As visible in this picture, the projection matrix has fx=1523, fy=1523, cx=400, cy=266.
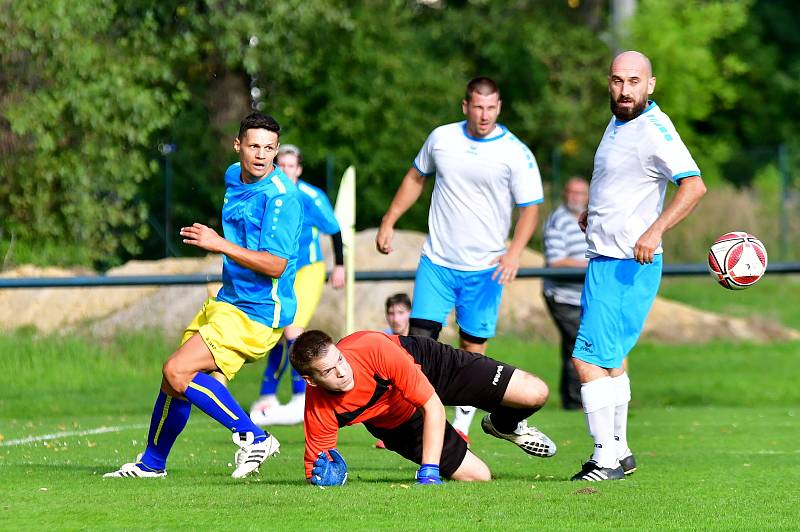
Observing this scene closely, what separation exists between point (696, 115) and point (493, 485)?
3185cm

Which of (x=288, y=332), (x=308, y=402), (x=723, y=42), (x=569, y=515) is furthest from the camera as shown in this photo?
(x=723, y=42)

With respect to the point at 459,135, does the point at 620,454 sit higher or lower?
lower

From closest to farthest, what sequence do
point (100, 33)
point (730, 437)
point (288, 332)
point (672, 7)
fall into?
point (730, 437) → point (288, 332) → point (100, 33) → point (672, 7)

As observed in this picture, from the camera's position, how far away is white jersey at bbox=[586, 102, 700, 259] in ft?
26.5

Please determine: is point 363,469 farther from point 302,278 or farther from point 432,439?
point 302,278

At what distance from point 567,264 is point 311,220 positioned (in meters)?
2.77

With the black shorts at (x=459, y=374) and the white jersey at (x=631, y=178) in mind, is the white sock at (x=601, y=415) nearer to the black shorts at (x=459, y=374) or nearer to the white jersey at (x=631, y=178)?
the black shorts at (x=459, y=374)

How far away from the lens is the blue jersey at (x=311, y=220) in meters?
12.0

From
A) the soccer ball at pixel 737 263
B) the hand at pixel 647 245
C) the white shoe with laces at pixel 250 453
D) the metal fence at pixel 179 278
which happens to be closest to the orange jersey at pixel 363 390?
the white shoe with laces at pixel 250 453

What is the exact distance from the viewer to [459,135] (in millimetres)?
10367

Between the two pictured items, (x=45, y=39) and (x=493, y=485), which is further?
(x=45, y=39)

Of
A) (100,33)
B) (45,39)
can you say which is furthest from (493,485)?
(100,33)

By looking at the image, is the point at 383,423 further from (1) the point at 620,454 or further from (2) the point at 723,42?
(2) the point at 723,42

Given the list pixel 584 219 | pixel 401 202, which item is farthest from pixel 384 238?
pixel 584 219
